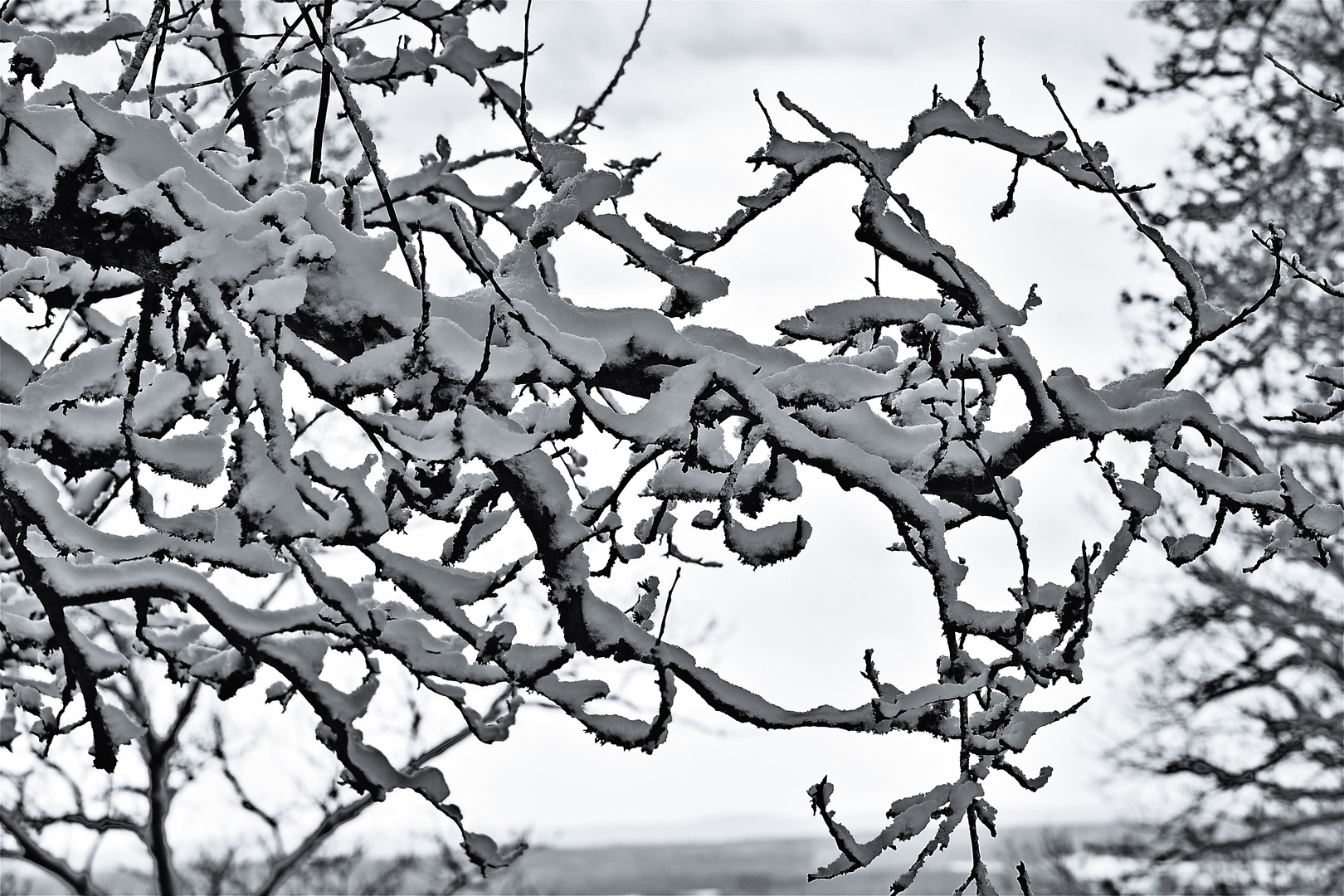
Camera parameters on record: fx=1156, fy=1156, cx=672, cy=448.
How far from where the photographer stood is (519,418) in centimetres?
212

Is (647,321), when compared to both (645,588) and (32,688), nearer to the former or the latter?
(645,588)

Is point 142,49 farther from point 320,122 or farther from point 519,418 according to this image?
point 519,418

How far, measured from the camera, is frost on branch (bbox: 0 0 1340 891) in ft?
6.12

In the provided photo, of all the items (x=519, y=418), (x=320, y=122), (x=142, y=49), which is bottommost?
(x=519, y=418)

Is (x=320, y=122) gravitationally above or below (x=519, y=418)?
above

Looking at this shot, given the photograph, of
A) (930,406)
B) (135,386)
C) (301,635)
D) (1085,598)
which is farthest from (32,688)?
(1085,598)

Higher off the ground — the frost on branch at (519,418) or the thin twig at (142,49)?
the thin twig at (142,49)

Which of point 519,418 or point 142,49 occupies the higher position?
point 142,49

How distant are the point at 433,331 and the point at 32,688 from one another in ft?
7.77

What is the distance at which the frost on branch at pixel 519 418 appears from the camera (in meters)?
1.87

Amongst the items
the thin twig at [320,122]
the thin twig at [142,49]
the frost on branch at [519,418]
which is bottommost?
the frost on branch at [519,418]

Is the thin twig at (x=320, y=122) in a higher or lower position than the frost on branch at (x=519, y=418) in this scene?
higher

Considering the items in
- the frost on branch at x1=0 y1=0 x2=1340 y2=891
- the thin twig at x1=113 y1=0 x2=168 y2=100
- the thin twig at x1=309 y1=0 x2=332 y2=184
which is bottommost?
the frost on branch at x1=0 y1=0 x2=1340 y2=891

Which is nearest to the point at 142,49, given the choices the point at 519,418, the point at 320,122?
the point at 320,122
